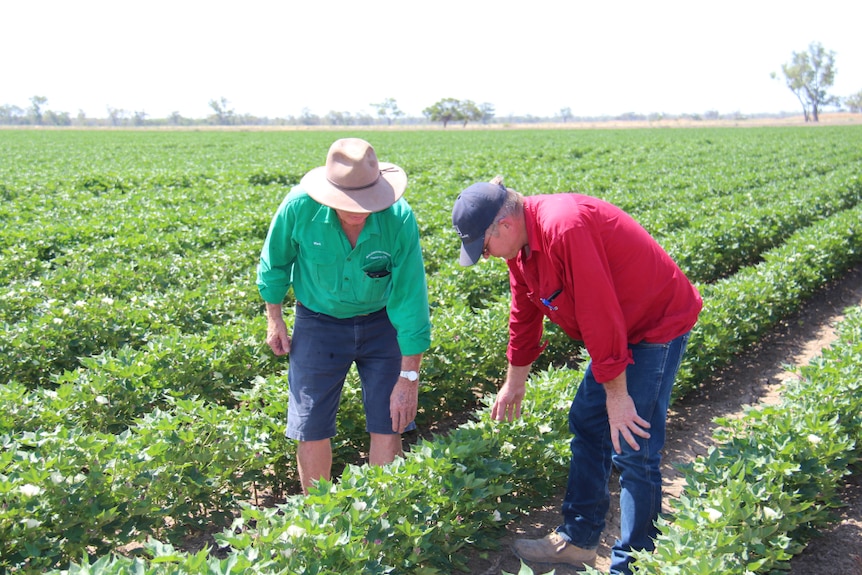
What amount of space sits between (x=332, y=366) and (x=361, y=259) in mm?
599

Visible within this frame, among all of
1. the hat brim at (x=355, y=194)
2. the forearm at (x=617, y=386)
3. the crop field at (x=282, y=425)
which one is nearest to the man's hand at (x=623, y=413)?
the forearm at (x=617, y=386)

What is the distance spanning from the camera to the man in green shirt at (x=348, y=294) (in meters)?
3.25

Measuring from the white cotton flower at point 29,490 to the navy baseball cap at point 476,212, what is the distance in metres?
2.12

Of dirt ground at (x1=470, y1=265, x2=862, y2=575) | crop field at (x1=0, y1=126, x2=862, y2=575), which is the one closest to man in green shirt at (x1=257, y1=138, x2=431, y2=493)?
crop field at (x1=0, y1=126, x2=862, y2=575)

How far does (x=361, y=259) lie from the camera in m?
3.32

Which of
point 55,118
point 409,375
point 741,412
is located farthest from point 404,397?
point 55,118

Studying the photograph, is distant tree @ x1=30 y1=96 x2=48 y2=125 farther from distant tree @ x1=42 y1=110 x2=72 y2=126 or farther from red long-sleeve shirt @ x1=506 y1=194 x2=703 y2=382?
red long-sleeve shirt @ x1=506 y1=194 x2=703 y2=382

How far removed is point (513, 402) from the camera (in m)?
3.59

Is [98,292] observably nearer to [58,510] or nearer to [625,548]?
[58,510]

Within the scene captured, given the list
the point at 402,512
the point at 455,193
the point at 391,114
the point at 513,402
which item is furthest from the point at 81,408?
the point at 391,114

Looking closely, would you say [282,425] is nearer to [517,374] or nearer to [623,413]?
[517,374]

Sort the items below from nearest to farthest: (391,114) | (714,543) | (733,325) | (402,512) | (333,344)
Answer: (714,543) < (402,512) < (333,344) < (733,325) < (391,114)

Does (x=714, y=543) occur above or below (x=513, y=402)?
below

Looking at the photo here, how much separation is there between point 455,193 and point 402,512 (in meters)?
12.4
